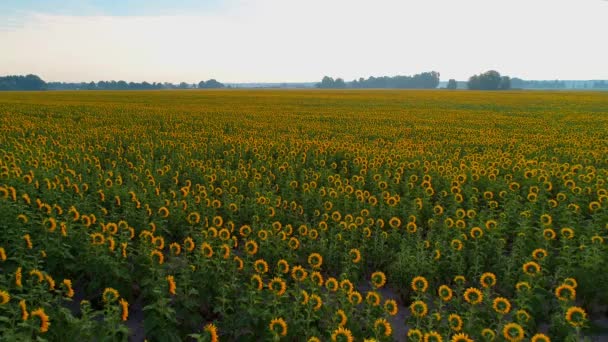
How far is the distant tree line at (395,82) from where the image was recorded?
6439 inches

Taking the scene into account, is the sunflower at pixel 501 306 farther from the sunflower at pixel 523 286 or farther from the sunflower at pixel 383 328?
the sunflower at pixel 383 328

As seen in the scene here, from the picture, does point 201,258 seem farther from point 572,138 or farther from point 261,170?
point 572,138

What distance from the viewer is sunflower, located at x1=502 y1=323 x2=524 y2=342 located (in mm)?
3621

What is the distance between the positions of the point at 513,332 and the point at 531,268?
1.50 m

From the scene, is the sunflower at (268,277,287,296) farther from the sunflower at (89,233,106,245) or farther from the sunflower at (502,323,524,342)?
the sunflower at (89,233,106,245)

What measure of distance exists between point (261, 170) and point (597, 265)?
23.1 ft

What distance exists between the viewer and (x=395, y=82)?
17088 cm

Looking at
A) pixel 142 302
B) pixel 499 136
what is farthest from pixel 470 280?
pixel 499 136

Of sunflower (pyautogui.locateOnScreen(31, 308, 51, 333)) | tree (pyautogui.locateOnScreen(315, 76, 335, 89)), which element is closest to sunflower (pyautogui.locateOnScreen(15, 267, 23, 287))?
sunflower (pyautogui.locateOnScreen(31, 308, 51, 333))

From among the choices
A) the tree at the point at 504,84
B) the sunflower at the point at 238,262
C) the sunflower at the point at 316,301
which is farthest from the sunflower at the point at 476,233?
the tree at the point at 504,84

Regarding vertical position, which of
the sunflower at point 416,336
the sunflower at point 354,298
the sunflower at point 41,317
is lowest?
the sunflower at point 416,336

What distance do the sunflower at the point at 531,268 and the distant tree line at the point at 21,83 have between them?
145476 millimetres

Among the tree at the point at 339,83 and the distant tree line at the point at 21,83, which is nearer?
the distant tree line at the point at 21,83

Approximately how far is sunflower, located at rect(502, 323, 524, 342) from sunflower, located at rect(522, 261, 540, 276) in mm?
1333
